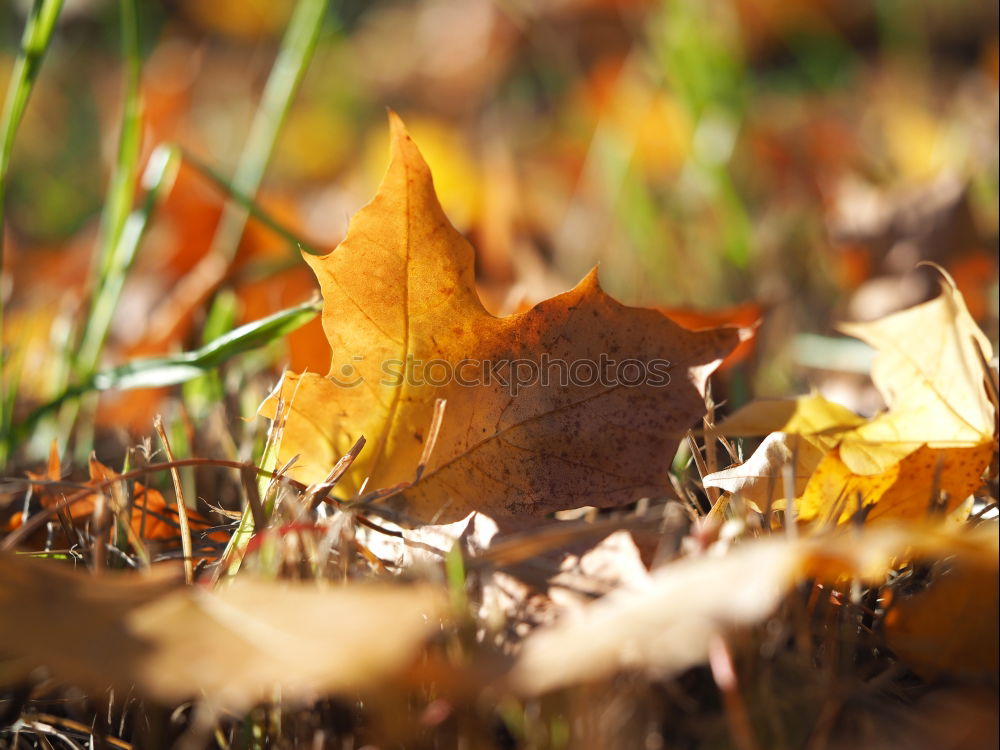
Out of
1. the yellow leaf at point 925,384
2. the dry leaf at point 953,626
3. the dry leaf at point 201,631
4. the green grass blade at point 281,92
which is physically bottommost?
the dry leaf at point 953,626

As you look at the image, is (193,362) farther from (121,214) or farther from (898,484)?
(898,484)

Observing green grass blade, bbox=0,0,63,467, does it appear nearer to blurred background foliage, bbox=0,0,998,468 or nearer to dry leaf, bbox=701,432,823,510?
blurred background foliage, bbox=0,0,998,468

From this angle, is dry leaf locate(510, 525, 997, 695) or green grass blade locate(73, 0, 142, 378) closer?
dry leaf locate(510, 525, 997, 695)

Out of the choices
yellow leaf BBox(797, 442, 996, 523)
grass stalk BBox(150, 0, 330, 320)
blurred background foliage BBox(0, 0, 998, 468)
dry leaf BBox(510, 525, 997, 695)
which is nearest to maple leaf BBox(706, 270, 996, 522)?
yellow leaf BBox(797, 442, 996, 523)

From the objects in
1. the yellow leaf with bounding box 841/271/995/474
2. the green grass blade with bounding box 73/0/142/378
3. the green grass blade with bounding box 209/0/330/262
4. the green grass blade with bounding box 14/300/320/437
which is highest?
the green grass blade with bounding box 209/0/330/262

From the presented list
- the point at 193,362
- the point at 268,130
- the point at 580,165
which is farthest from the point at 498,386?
the point at 580,165

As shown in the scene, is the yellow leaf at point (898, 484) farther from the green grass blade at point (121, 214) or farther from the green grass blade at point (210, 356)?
the green grass blade at point (121, 214)

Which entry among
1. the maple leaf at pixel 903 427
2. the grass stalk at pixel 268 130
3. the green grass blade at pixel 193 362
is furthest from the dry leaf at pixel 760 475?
the grass stalk at pixel 268 130
